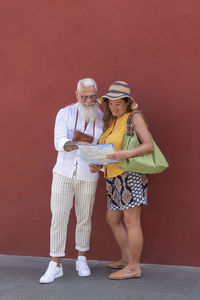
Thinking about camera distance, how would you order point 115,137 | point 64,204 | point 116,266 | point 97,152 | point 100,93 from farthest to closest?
point 100,93
point 116,266
point 64,204
point 115,137
point 97,152

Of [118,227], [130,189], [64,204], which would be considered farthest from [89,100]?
[118,227]

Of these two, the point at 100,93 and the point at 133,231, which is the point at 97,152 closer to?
the point at 133,231

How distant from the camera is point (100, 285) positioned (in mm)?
4227

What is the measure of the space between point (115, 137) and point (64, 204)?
0.80m

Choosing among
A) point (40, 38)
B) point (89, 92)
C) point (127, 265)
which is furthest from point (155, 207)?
point (40, 38)

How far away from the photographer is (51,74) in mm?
4973

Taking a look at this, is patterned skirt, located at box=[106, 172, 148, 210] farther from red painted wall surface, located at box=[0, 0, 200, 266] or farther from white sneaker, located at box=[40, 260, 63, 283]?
white sneaker, located at box=[40, 260, 63, 283]

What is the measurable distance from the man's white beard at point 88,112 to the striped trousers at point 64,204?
564 mm

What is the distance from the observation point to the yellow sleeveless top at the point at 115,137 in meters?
4.19

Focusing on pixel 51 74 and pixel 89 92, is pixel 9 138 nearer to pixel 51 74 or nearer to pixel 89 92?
pixel 51 74

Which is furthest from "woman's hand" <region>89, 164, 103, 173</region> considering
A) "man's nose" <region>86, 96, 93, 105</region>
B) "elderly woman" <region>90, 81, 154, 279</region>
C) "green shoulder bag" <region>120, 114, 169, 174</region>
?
"man's nose" <region>86, 96, 93, 105</region>

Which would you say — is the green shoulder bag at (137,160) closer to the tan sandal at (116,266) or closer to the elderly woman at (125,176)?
the elderly woman at (125,176)

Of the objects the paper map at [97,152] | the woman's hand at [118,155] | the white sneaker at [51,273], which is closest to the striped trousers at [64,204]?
the white sneaker at [51,273]

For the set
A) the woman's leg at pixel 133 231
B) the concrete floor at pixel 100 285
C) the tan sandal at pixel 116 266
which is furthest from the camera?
the tan sandal at pixel 116 266
